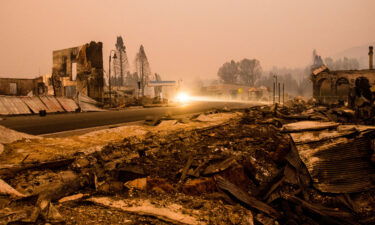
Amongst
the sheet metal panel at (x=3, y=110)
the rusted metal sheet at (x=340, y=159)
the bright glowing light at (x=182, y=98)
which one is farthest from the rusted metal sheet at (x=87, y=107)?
the bright glowing light at (x=182, y=98)

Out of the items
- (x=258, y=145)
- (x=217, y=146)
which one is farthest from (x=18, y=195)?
(x=258, y=145)

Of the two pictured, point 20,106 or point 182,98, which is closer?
point 20,106

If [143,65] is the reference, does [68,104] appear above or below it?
below

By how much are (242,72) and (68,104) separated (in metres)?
101

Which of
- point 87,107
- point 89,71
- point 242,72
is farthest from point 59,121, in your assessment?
point 242,72

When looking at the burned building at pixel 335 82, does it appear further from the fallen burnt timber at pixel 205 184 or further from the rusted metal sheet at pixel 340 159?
the fallen burnt timber at pixel 205 184

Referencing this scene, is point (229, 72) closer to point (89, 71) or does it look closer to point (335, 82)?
point (335, 82)

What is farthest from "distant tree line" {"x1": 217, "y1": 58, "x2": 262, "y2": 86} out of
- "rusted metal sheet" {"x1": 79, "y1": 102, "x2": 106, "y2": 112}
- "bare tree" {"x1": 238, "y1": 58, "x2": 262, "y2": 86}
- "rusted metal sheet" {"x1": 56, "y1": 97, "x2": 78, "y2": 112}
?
"rusted metal sheet" {"x1": 56, "y1": 97, "x2": 78, "y2": 112}

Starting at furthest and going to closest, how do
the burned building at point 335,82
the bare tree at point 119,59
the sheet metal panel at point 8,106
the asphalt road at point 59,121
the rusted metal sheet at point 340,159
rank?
the bare tree at point 119,59, the burned building at point 335,82, the sheet metal panel at point 8,106, the asphalt road at point 59,121, the rusted metal sheet at point 340,159

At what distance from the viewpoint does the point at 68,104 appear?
65.5ft

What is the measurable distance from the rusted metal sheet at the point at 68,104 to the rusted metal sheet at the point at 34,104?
139 centimetres

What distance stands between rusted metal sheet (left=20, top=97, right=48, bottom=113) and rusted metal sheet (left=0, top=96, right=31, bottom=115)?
0.28 meters

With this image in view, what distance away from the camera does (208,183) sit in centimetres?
414

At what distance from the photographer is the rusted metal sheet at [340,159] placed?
4298 millimetres
